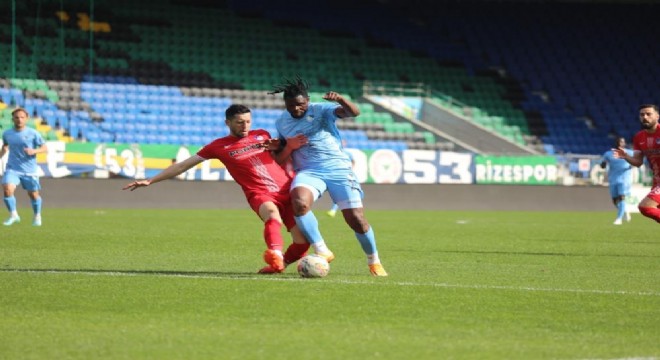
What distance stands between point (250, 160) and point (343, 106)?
1406mm

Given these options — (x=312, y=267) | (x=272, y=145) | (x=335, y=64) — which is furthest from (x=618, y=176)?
(x=312, y=267)

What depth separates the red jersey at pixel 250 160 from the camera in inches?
488

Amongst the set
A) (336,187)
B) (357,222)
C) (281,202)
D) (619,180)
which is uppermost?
(336,187)

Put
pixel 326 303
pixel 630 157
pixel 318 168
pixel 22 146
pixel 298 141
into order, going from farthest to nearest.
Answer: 1. pixel 22 146
2. pixel 630 157
3. pixel 318 168
4. pixel 298 141
5. pixel 326 303

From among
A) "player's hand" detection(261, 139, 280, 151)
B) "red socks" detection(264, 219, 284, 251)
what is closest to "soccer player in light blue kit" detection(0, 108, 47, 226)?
"player's hand" detection(261, 139, 280, 151)

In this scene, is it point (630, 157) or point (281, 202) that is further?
point (630, 157)

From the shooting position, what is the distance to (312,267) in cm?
1148

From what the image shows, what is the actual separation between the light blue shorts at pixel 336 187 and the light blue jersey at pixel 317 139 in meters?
0.05

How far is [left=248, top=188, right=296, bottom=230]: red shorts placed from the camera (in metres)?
12.4

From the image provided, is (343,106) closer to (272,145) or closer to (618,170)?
(272,145)

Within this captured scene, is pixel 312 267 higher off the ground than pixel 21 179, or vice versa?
pixel 312 267

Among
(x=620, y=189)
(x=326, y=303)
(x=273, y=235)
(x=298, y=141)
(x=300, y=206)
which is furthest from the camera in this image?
(x=620, y=189)

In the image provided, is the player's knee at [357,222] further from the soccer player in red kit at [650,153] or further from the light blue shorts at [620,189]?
the light blue shorts at [620,189]

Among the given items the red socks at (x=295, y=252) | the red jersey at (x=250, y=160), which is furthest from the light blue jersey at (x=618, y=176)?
the red jersey at (x=250, y=160)
